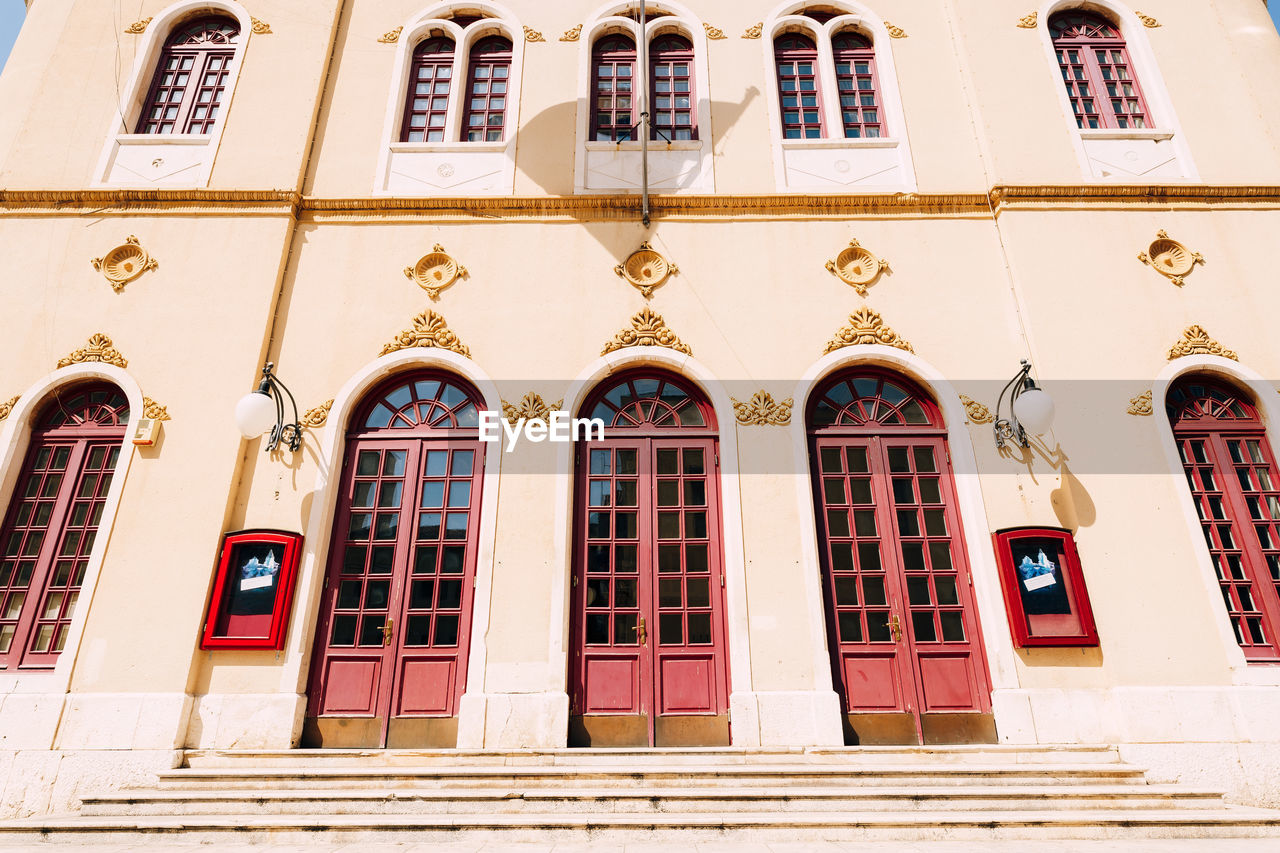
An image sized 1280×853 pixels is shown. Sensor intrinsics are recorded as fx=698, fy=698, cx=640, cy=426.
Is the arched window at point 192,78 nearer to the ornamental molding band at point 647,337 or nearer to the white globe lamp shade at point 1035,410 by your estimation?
the ornamental molding band at point 647,337

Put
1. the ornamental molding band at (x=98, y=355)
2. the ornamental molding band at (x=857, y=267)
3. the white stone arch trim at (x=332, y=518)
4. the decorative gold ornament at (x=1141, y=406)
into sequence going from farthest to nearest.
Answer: the ornamental molding band at (x=857, y=267) < the ornamental molding band at (x=98, y=355) < the decorative gold ornament at (x=1141, y=406) < the white stone arch trim at (x=332, y=518)

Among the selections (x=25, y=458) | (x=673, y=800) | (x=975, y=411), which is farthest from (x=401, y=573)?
(x=975, y=411)

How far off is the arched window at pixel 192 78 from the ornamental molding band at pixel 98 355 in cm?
305

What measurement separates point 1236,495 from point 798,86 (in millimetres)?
6682

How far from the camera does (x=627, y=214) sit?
26.8 ft

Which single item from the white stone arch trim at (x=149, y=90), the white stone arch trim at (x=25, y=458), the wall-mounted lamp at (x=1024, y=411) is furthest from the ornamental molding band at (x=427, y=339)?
the wall-mounted lamp at (x=1024, y=411)

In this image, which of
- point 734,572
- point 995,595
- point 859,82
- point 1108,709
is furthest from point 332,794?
point 859,82

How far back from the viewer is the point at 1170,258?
7750 mm

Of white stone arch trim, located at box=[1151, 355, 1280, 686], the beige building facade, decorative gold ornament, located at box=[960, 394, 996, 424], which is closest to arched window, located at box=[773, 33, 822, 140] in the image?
the beige building facade

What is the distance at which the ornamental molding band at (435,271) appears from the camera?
7824mm

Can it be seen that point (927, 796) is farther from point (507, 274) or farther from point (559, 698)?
point (507, 274)

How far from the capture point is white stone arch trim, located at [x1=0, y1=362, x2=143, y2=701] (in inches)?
245

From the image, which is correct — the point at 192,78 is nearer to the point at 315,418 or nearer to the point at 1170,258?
the point at 315,418

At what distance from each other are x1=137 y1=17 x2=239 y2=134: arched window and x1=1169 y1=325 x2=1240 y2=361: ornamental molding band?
37.5 feet
